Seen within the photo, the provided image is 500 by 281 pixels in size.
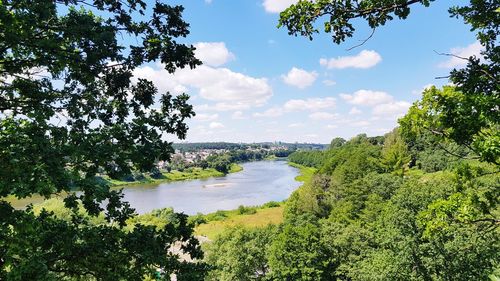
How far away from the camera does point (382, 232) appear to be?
23344 mm

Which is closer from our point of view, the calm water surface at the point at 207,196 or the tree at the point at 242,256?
the tree at the point at 242,256

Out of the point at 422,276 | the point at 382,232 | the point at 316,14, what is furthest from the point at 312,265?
the point at 316,14

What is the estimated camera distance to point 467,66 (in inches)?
280

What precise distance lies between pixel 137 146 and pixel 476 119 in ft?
21.6

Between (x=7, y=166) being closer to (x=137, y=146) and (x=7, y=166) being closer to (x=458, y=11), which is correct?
(x=137, y=146)

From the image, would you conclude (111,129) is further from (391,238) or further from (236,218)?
(236,218)

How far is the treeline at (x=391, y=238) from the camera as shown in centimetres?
850

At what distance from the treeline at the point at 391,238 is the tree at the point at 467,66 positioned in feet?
2.25

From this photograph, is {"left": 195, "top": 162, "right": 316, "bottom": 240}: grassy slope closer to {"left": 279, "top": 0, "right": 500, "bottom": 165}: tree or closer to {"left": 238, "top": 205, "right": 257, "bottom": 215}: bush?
{"left": 238, "top": 205, "right": 257, "bottom": 215}: bush

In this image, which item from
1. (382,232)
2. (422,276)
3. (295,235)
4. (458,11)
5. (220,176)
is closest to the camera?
(458,11)

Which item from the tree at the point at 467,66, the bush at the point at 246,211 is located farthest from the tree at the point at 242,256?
the bush at the point at 246,211

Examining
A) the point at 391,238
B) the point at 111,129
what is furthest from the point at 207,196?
the point at 111,129

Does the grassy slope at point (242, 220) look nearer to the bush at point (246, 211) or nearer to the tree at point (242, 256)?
the bush at point (246, 211)

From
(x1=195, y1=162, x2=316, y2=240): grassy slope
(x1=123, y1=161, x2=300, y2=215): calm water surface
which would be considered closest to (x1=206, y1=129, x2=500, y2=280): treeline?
(x1=195, y1=162, x2=316, y2=240): grassy slope
